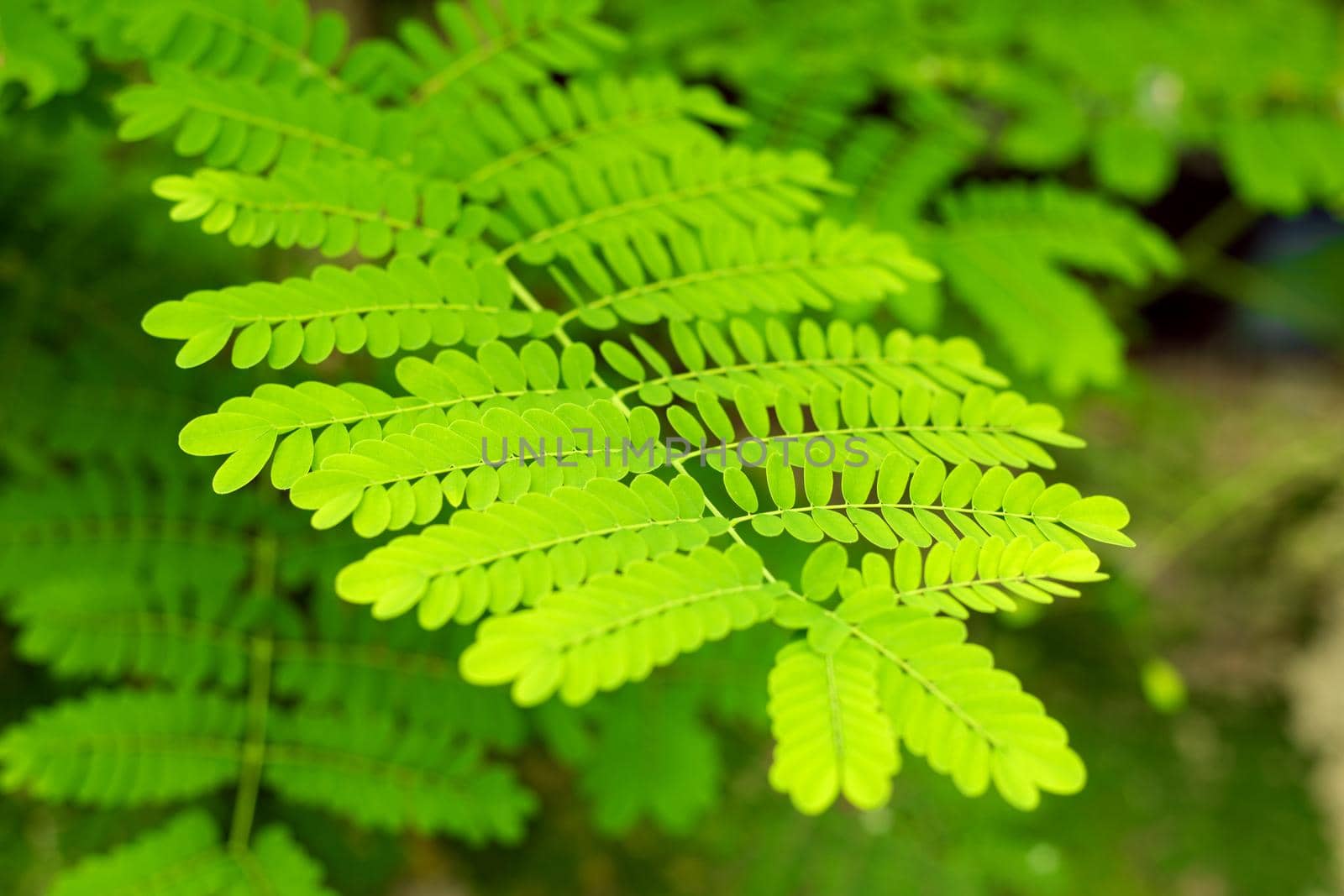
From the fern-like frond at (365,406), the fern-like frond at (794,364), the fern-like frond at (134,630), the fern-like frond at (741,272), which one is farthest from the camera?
the fern-like frond at (134,630)

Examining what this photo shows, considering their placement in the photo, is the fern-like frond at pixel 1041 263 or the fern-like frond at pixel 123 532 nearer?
A: the fern-like frond at pixel 123 532

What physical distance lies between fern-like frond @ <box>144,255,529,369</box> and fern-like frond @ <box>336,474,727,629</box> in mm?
253

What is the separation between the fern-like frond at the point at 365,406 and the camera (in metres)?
0.80

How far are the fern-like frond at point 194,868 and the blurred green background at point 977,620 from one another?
0.79ft

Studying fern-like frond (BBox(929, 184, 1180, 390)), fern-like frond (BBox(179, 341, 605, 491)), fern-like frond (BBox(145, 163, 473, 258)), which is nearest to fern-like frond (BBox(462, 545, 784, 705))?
fern-like frond (BBox(179, 341, 605, 491))

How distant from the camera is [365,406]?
2.77ft

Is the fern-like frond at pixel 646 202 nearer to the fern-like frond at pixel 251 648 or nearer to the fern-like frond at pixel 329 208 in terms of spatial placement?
the fern-like frond at pixel 329 208

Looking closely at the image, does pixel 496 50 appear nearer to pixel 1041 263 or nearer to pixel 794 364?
pixel 794 364

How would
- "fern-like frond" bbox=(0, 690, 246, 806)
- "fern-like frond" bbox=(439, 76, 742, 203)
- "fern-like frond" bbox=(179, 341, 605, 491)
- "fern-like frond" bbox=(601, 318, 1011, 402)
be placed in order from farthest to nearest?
"fern-like frond" bbox=(0, 690, 246, 806)
"fern-like frond" bbox=(439, 76, 742, 203)
"fern-like frond" bbox=(601, 318, 1011, 402)
"fern-like frond" bbox=(179, 341, 605, 491)

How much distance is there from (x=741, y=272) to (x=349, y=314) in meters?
0.43

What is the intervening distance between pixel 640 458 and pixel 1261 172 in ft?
5.66

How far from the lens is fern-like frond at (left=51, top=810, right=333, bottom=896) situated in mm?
1279

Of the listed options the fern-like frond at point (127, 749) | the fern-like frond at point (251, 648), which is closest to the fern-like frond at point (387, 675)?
the fern-like frond at point (251, 648)

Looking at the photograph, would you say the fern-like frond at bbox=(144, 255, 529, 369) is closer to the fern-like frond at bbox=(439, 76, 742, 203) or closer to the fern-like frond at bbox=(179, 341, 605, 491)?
the fern-like frond at bbox=(179, 341, 605, 491)
